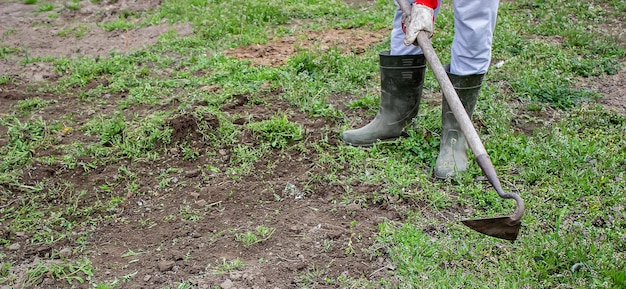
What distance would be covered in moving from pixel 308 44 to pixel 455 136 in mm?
2062

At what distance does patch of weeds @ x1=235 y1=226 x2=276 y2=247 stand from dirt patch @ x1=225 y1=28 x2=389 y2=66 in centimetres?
209

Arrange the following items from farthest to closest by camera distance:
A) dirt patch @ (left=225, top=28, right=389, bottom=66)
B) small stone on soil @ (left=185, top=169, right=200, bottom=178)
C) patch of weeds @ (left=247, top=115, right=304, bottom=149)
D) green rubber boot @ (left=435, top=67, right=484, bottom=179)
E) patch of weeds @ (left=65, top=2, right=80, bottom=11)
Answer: patch of weeds @ (left=65, top=2, right=80, bottom=11), dirt patch @ (left=225, top=28, right=389, bottom=66), patch of weeds @ (left=247, top=115, right=304, bottom=149), small stone on soil @ (left=185, top=169, right=200, bottom=178), green rubber boot @ (left=435, top=67, right=484, bottom=179)

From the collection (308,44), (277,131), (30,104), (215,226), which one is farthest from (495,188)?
(30,104)

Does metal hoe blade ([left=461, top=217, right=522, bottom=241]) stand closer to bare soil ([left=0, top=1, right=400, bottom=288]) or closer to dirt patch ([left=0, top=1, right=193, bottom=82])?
bare soil ([left=0, top=1, right=400, bottom=288])

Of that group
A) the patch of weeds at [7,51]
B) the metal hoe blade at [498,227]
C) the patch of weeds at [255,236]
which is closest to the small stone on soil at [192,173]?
the patch of weeds at [255,236]

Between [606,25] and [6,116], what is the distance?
4.96 metres

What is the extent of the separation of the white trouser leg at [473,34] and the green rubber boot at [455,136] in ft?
0.19

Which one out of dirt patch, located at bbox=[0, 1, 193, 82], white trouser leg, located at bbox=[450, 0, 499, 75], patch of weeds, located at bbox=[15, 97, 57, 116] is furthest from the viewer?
dirt patch, located at bbox=[0, 1, 193, 82]

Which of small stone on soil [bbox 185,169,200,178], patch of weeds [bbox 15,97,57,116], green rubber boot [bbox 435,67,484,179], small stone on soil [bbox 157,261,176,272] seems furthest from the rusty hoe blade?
patch of weeds [bbox 15,97,57,116]

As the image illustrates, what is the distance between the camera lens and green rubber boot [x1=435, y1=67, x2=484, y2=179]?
3166 millimetres

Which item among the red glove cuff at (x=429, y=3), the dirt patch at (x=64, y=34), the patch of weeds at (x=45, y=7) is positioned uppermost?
the red glove cuff at (x=429, y=3)

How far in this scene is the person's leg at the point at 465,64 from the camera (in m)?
2.95

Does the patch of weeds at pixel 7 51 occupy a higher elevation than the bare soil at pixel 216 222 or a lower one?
higher

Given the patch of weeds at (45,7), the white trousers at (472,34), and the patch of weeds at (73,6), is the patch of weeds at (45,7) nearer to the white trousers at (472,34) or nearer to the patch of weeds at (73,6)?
the patch of weeds at (73,6)
